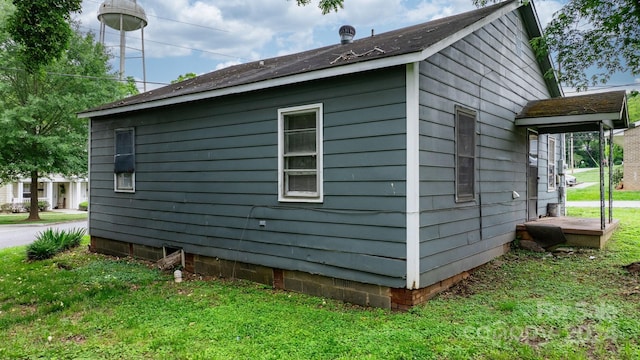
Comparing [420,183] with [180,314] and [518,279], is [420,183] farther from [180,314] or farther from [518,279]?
[180,314]

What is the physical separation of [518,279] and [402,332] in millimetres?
2611

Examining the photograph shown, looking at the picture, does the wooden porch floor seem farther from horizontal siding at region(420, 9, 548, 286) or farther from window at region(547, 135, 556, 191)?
window at region(547, 135, 556, 191)

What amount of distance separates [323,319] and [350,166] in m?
1.79

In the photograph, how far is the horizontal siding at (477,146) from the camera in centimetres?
479

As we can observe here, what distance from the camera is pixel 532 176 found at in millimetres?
8391

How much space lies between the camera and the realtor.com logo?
3.68m

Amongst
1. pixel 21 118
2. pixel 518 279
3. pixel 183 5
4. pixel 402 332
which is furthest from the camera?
pixel 183 5

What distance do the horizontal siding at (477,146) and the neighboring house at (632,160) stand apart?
20.1 m

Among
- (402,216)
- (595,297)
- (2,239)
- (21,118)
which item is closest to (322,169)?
(402,216)

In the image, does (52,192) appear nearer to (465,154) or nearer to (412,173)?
(465,154)

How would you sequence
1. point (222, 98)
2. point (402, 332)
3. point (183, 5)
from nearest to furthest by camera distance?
point (402, 332)
point (222, 98)
point (183, 5)

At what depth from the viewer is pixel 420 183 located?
15.0ft

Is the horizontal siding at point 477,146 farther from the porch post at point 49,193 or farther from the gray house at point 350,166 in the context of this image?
the porch post at point 49,193

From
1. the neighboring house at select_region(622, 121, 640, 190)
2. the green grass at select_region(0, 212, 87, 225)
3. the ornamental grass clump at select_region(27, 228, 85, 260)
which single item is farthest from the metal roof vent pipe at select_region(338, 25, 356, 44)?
the neighboring house at select_region(622, 121, 640, 190)
